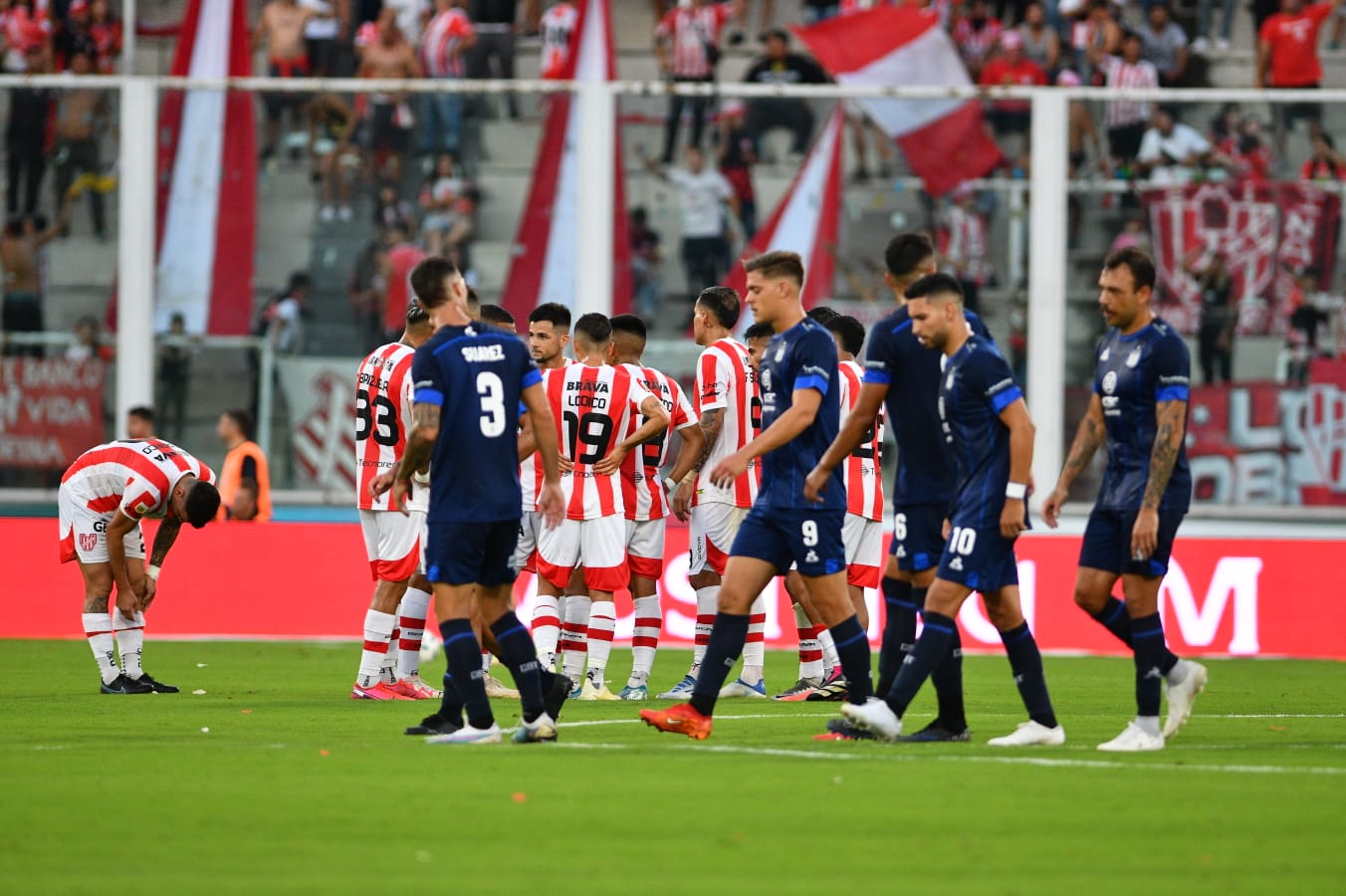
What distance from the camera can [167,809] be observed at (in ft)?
23.2

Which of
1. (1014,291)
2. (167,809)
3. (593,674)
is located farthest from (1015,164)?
(167,809)

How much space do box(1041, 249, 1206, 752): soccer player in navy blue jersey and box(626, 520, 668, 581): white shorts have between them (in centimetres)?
408

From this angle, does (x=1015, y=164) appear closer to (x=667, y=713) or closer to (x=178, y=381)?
(x=178, y=381)

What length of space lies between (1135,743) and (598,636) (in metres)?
4.37

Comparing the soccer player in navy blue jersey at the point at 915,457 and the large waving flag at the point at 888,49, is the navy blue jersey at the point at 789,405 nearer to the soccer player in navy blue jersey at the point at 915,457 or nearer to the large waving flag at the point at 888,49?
the soccer player in navy blue jersey at the point at 915,457

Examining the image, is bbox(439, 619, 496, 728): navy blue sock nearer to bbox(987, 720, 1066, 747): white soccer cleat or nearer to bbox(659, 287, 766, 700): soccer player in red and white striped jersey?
bbox(987, 720, 1066, 747): white soccer cleat

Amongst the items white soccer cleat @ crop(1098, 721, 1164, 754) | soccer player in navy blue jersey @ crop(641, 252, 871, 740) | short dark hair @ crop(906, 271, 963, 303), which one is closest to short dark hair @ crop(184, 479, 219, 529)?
soccer player in navy blue jersey @ crop(641, 252, 871, 740)

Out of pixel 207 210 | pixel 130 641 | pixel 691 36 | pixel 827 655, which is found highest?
pixel 691 36

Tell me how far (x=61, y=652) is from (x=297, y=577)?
94.5 inches

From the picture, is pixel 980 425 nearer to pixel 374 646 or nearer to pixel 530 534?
pixel 530 534

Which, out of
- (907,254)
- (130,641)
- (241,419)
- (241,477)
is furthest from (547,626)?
(241,419)

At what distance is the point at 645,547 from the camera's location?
12.9 m

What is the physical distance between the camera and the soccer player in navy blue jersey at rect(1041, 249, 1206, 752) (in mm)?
8914

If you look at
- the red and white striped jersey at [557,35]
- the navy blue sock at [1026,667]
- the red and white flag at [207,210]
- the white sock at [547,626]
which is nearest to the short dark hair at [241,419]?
the red and white flag at [207,210]
